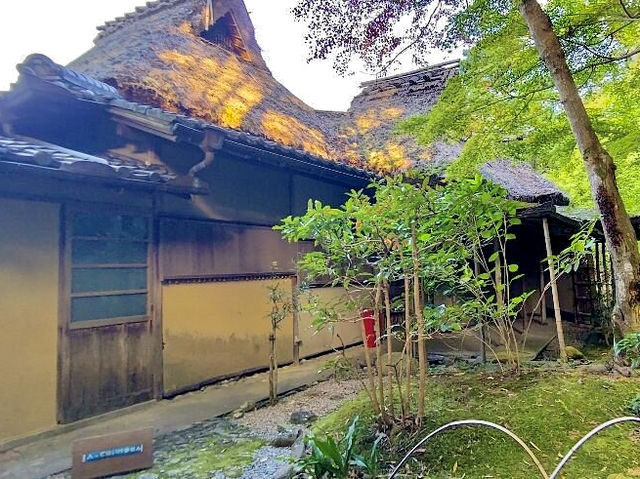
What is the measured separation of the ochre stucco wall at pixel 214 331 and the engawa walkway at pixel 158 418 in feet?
0.73

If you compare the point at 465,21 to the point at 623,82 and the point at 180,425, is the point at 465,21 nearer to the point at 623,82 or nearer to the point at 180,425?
the point at 623,82

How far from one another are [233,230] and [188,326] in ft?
4.71

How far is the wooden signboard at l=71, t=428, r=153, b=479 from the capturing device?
10.0 ft

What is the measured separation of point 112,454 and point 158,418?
117cm

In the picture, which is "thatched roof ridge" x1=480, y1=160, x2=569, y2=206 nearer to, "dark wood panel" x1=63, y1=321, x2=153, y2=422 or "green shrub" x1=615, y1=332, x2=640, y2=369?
"green shrub" x1=615, y1=332, x2=640, y2=369

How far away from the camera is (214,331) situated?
552 cm

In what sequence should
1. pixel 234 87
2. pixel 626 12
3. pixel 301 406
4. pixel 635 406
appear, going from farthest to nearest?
1. pixel 234 87
2. pixel 301 406
3. pixel 626 12
4. pixel 635 406

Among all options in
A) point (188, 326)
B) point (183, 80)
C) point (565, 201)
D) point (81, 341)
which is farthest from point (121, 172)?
point (565, 201)

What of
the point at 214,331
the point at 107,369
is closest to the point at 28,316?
the point at 107,369

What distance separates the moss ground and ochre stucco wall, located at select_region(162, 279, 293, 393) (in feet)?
8.79

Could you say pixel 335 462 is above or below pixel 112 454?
above

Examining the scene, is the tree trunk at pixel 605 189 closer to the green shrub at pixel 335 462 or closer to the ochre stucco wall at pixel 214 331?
the green shrub at pixel 335 462

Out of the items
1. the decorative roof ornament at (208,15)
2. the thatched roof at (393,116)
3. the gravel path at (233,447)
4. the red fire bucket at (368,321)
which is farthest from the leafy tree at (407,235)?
the decorative roof ornament at (208,15)

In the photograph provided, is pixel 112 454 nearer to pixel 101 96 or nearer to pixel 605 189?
pixel 101 96
